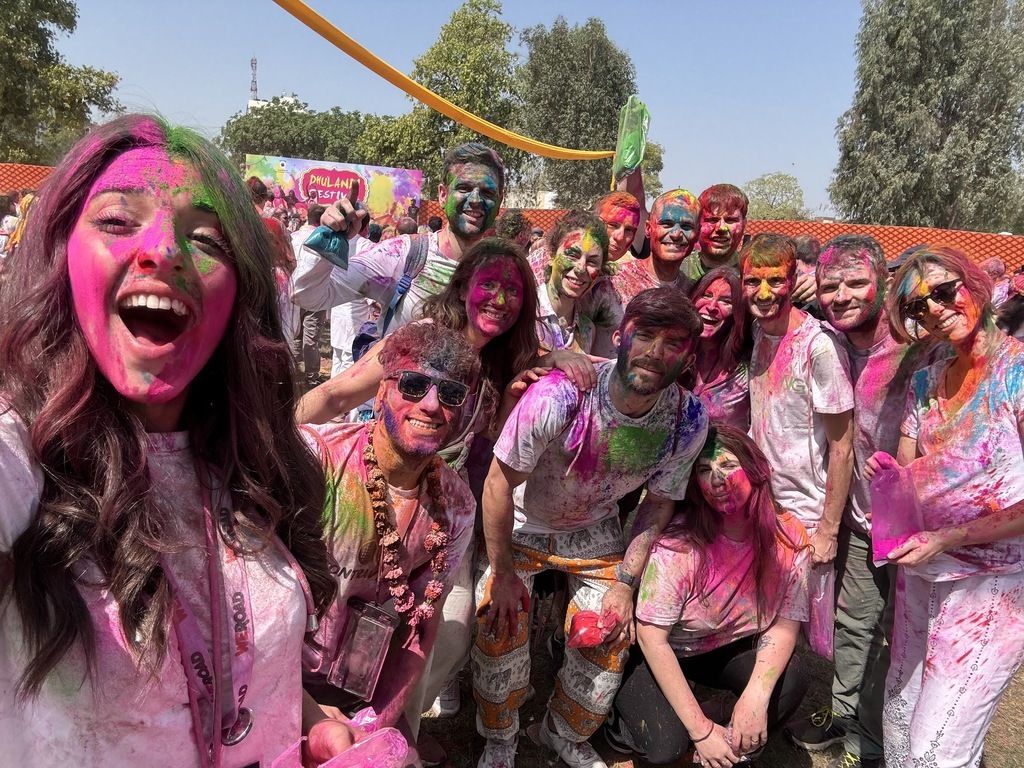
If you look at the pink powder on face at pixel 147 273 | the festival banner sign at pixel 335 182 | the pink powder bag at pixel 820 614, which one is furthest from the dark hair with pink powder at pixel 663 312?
the festival banner sign at pixel 335 182

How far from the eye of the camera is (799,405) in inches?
117

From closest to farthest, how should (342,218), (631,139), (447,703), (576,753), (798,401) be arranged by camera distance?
(342,218), (576,753), (798,401), (447,703), (631,139)

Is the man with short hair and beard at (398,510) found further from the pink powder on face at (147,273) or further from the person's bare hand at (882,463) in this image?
the person's bare hand at (882,463)

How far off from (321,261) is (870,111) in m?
25.4

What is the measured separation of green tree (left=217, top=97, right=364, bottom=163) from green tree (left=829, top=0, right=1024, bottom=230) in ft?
115

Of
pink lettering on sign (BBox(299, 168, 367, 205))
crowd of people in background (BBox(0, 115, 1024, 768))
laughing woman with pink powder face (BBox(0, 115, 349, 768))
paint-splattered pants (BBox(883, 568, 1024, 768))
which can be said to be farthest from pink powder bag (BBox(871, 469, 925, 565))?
pink lettering on sign (BBox(299, 168, 367, 205))

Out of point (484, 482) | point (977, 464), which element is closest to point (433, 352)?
point (484, 482)

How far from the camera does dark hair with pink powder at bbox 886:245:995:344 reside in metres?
2.32

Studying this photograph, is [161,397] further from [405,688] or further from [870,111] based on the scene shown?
[870,111]

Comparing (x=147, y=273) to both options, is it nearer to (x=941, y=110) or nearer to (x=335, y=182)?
(x=335, y=182)

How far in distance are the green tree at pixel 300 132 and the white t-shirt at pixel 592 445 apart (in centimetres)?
4924

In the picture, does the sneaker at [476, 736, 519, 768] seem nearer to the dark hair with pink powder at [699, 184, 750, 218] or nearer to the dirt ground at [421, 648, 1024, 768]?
the dirt ground at [421, 648, 1024, 768]

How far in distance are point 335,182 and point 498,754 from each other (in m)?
18.4

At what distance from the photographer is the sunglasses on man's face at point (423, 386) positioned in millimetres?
1977
